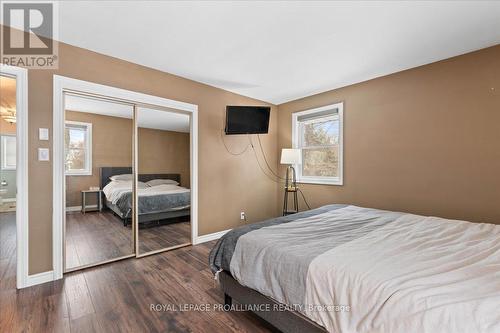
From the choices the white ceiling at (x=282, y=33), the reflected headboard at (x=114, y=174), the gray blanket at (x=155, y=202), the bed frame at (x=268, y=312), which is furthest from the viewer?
the gray blanket at (x=155, y=202)

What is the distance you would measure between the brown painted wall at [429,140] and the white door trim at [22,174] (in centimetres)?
399

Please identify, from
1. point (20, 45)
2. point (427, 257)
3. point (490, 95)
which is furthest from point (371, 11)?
point (20, 45)

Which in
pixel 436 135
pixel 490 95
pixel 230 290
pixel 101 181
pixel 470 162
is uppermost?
pixel 490 95

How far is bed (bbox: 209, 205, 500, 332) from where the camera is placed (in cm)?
95

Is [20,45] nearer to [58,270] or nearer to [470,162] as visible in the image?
[58,270]

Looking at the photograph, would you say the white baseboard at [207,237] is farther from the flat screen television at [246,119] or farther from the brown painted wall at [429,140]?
the brown painted wall at [429,140]

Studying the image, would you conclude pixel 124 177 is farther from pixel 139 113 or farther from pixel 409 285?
pixel 409 285

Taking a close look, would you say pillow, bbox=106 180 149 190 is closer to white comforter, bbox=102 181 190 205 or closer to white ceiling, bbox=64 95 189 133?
white comforter, bbox=102 181 190 205

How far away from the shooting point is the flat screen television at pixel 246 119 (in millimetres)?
3604

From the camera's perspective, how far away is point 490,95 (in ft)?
7.91

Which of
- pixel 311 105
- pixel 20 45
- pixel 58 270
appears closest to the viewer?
pixel 20 45

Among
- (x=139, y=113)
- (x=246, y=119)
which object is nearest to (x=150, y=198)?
(x=139, y=113)

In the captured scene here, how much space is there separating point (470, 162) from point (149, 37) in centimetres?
380

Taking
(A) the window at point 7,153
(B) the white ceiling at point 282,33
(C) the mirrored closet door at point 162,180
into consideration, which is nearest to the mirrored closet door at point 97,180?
(C) the mirrored closet door at point 162,180
